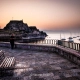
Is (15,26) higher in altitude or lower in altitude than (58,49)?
higher

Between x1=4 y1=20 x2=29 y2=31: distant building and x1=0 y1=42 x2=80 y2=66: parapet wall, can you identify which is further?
x1=4 y1=20 x2=29 y2=31: distant building

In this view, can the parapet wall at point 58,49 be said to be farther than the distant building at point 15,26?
No

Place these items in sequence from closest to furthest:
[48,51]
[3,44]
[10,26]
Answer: [48,51]
[3,44]
[10,26]

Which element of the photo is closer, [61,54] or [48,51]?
[61,54]

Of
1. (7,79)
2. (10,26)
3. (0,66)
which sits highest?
(10,26)

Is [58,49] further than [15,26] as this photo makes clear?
No

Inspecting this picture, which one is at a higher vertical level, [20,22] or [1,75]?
[20,22]

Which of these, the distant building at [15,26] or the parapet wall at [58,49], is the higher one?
the distant building at [15,26]

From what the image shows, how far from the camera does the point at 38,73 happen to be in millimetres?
5684

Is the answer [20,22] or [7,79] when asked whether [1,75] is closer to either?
[7,79]

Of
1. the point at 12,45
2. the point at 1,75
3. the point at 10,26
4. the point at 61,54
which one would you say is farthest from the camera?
the point at 10,26

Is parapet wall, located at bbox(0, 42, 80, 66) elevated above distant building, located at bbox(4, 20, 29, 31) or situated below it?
below

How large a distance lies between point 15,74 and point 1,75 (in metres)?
0.63

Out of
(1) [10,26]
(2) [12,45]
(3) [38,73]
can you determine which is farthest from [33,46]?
(1) [10,26]
